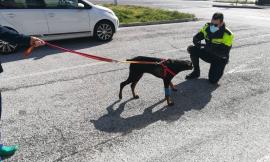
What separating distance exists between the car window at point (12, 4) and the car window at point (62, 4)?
712 millimetres

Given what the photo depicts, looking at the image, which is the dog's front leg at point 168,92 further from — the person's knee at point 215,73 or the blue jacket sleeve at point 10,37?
the blue jacket sleeve at point 10,37

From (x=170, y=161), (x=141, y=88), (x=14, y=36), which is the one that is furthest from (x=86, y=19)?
(x=170, y=161)

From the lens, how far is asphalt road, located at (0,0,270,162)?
4.35 meters

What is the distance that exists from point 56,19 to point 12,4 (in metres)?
1.29

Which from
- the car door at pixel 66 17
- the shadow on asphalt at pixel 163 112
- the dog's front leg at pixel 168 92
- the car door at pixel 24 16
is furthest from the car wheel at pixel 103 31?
the dog's front leg at pixel 168 92

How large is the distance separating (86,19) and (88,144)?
6.37 m

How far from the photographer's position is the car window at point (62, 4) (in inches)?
380

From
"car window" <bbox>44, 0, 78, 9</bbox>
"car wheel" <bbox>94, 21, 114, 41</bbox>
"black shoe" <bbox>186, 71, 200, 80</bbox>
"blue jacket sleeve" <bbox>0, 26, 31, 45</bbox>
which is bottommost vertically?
"black shoe" <bbox>186, 71, 200, 80</bbox>

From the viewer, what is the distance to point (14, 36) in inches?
155

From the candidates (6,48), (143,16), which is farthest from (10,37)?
(143,16)

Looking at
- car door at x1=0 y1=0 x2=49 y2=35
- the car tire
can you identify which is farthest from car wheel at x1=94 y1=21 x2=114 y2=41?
the car tire

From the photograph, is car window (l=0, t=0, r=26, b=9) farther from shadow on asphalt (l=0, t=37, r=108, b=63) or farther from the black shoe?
the black shoe

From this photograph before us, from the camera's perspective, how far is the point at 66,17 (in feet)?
32.2

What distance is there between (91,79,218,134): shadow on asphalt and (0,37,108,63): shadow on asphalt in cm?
394
